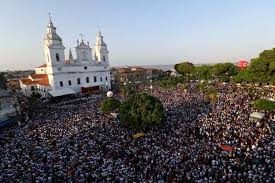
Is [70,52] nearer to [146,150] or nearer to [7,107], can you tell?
[7,107]

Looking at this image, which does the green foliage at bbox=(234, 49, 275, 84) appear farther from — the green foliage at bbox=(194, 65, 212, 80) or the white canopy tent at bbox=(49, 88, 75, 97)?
the white canopy tent at bbox=(49, 88, 75, 97)

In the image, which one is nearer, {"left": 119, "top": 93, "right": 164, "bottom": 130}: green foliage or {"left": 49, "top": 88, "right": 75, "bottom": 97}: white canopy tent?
{"left": 119, "top": 93, "right": 164, "bottom": 130}: green foliage

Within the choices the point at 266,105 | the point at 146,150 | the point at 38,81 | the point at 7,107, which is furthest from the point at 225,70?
the point at 7,107

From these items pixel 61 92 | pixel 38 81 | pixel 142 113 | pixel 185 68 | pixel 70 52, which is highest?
pixel 70 52

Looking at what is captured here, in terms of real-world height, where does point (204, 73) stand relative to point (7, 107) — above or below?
above

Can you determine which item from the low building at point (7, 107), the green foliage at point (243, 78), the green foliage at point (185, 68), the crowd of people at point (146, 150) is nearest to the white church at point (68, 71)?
the low building at point (7, 107)

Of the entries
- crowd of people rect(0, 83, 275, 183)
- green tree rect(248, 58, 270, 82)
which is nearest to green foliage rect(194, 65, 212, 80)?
green tree rect(248, 58, 270, 82)
